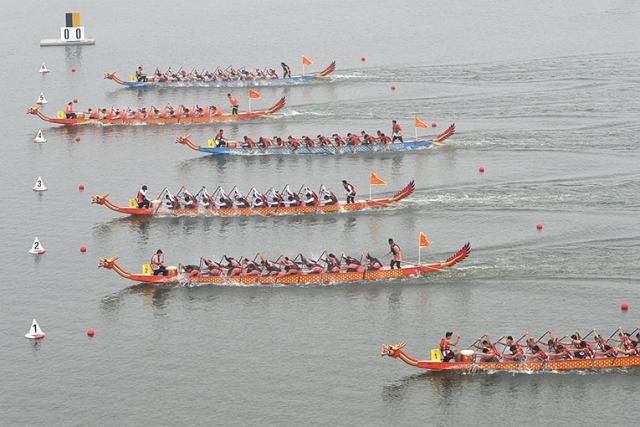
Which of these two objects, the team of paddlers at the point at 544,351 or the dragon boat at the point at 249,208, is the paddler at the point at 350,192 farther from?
the team of paddlers at the point at 544,351

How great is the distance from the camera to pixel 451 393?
50.8 meters

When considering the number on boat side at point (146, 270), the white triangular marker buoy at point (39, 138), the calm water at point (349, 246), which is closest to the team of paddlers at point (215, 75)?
the calm water at point (349, 246)

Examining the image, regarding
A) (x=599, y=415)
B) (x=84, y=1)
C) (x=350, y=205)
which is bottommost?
(x=599, y=415)

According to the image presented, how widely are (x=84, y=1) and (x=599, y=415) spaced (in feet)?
528

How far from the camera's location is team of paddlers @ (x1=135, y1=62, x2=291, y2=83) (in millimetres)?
117375

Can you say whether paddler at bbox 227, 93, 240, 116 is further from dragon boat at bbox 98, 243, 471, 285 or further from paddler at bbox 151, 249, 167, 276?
dragon boat at bbox 98, 243, 471, 285

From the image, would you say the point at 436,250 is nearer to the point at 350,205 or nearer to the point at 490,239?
the point at 490,239

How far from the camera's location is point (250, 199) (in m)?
77.1

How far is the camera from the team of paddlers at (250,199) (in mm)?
75562

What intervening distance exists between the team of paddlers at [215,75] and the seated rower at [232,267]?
183ft

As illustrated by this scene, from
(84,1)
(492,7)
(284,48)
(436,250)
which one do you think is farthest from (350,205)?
(84,1)

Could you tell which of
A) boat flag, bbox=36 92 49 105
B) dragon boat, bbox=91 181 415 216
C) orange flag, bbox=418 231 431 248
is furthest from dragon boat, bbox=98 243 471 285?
boat flag, bbox=36 92 49 105

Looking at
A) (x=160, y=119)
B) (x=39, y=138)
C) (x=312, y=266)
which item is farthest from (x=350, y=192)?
(x=39, y=138)

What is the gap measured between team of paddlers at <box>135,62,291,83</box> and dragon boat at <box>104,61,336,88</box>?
0.12 meters
